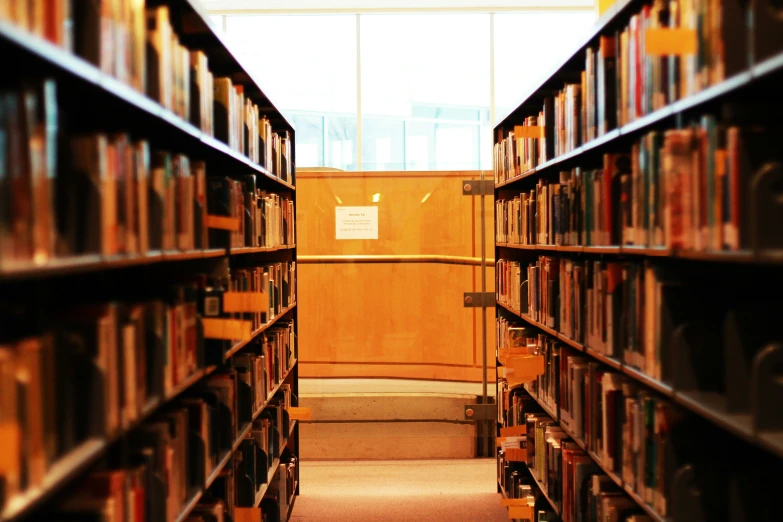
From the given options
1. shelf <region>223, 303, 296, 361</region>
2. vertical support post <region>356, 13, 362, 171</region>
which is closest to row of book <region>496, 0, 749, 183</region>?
shelf <region>223, 303, 296, 361</region>

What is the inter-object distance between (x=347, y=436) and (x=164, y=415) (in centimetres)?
342

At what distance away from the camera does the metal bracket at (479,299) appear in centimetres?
516

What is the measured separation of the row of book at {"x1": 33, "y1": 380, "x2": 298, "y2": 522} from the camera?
1.55m

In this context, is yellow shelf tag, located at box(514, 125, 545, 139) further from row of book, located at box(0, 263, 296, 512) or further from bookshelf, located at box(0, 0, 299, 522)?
row of book, located at box(0, 263, 296, 512)

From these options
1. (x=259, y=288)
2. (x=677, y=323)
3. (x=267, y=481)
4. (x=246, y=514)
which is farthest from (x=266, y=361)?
(x=677, y=323)

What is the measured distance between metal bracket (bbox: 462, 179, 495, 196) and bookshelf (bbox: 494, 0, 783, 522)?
75.8 inches

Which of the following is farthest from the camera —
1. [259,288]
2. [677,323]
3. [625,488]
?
[259,288]

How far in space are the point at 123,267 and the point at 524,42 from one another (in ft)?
17.0

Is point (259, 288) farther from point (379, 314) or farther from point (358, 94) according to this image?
point (358, 94)

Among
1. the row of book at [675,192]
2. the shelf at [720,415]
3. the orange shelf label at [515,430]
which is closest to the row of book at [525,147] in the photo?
the row of book at [675,192]

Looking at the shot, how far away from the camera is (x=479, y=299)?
17.0ft

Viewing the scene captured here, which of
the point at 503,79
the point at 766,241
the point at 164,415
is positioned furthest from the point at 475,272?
the point at 766,241

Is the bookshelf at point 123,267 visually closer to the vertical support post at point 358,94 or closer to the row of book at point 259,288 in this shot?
the row of book at point 259,288

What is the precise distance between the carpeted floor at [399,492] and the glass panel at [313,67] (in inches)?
104
